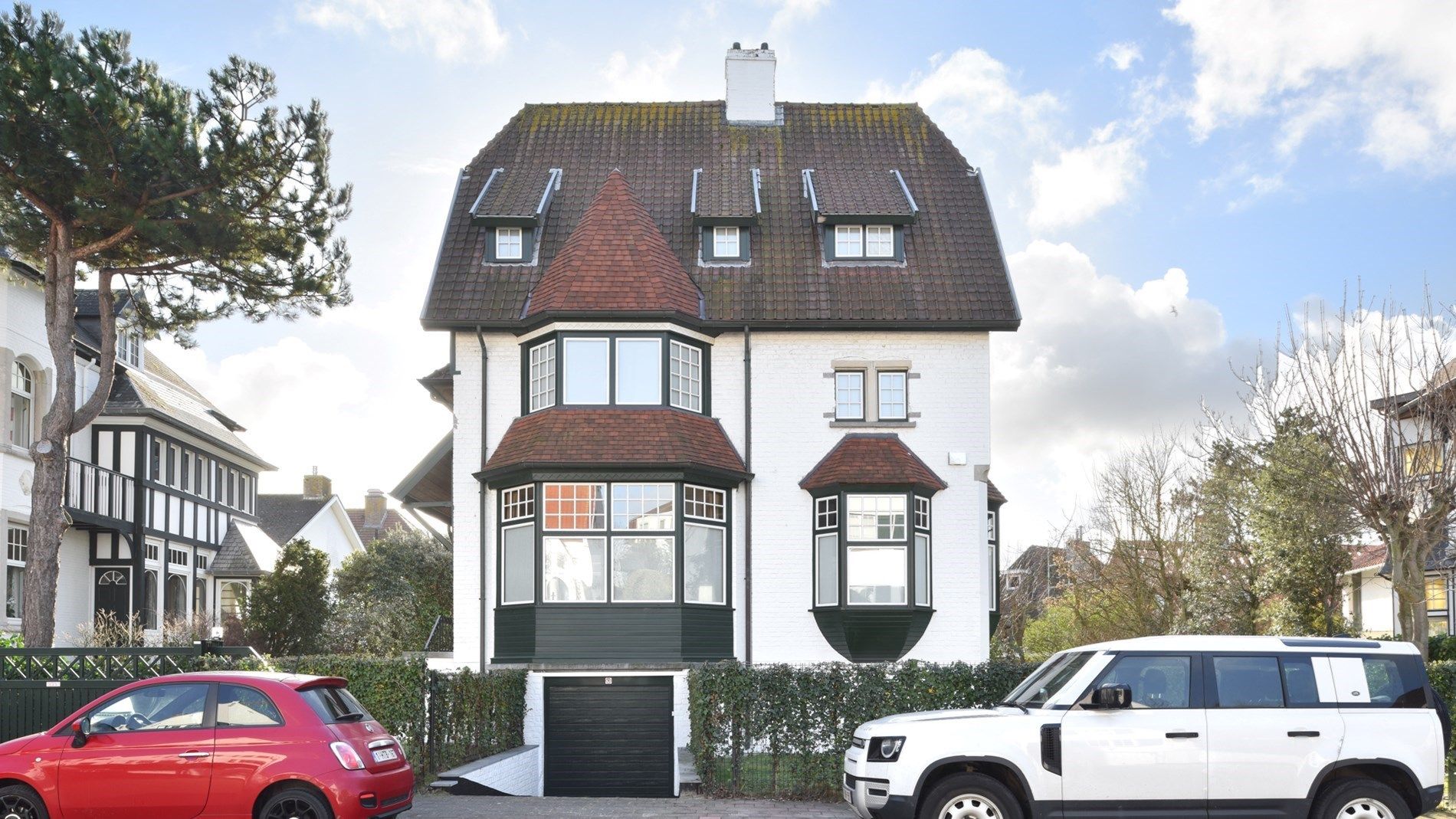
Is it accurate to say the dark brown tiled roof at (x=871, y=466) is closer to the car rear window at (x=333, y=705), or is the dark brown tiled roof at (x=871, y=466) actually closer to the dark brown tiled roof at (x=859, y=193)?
the dark brown tiled roof at (x=859, y=193)

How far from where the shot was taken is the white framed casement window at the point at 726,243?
1017 inches

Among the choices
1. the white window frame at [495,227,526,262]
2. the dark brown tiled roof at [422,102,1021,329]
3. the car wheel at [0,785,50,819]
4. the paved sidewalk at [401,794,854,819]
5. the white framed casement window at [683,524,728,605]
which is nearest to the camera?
the car wheel at [0,785,50,819]

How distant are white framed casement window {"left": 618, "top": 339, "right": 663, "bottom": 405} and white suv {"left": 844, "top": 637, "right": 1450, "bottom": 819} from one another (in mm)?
11719

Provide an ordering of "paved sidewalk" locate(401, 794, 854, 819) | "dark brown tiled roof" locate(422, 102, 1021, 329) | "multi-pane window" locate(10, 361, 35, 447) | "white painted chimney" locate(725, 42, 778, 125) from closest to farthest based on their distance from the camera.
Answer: "paved sidewalk" locate(401, 794, 854, 819)
"dark brown tiled roof" locate(422, 102, 1021, 329)
"white painted chimney" locate(725, 42, 778, 125)
"multi-pane window" locate(10, 361, 35, 447)

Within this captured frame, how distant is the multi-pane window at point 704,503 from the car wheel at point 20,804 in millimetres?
11732

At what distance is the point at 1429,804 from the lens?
12.7 m

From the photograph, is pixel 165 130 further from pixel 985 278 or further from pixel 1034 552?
pixel 1034 552

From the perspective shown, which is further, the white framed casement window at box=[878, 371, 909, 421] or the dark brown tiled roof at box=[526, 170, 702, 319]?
the white framed casement window at box=[878, 371, 909, 421]

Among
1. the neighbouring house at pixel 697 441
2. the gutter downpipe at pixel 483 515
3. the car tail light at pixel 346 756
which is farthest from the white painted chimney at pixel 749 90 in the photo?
the car tail light at pixel 346 756

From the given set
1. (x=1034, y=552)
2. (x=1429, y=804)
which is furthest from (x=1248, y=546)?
(x=1429, y=804)

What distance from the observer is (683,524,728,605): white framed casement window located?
23641 millimetres

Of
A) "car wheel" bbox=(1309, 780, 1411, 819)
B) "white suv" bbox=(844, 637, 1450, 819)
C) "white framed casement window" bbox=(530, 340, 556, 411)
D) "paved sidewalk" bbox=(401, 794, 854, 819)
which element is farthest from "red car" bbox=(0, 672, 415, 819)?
"white framed casement window" bbox=(530, 340, 556, 411)

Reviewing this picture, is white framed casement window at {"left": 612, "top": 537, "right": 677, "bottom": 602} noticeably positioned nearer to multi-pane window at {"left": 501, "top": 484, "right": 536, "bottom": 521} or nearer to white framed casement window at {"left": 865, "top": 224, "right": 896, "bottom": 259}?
multi-pane window at {"left": 501, "top": 484, "right": 536, "bottom": 521}

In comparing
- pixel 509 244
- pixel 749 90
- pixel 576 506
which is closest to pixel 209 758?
pixel 576 506
